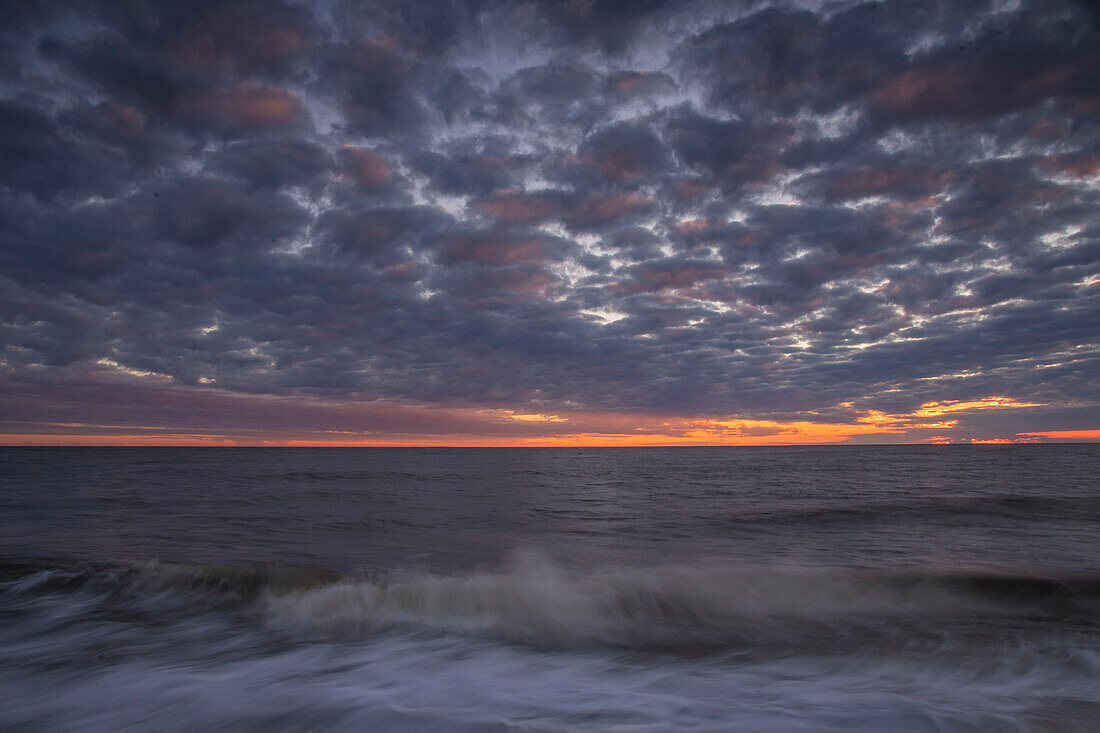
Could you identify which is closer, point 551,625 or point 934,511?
point 551,625

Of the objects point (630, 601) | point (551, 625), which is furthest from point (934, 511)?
point (551, 625)

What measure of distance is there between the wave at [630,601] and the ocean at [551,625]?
5cm

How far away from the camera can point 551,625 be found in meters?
6.71

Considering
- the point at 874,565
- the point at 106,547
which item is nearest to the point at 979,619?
the point at 874,565

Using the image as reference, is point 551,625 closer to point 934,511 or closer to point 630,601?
point 630,601

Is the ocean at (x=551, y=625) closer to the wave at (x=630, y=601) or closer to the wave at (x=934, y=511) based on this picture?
the wave at (x=630, y=601)

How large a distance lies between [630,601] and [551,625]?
4.55 feet

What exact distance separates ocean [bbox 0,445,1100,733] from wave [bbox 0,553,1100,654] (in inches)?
1.8

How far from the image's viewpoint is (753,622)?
661 cm

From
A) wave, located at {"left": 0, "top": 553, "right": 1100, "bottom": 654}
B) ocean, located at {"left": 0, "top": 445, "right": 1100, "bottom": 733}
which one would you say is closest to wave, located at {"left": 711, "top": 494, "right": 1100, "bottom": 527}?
ocean, located at {"left": 0, "top": 445, "right": 1100, "bottom": 733}

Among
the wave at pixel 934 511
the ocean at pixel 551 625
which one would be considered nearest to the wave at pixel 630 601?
the ocean at pixel 551 625

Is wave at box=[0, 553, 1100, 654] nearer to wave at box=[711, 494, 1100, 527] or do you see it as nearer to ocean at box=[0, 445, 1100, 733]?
ocean at box=[0, 445, 1100, 733]

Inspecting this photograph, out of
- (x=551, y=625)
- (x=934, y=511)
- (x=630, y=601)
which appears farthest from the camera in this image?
(x=934, y=511)

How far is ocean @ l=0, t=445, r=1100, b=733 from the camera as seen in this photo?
4172 mm
